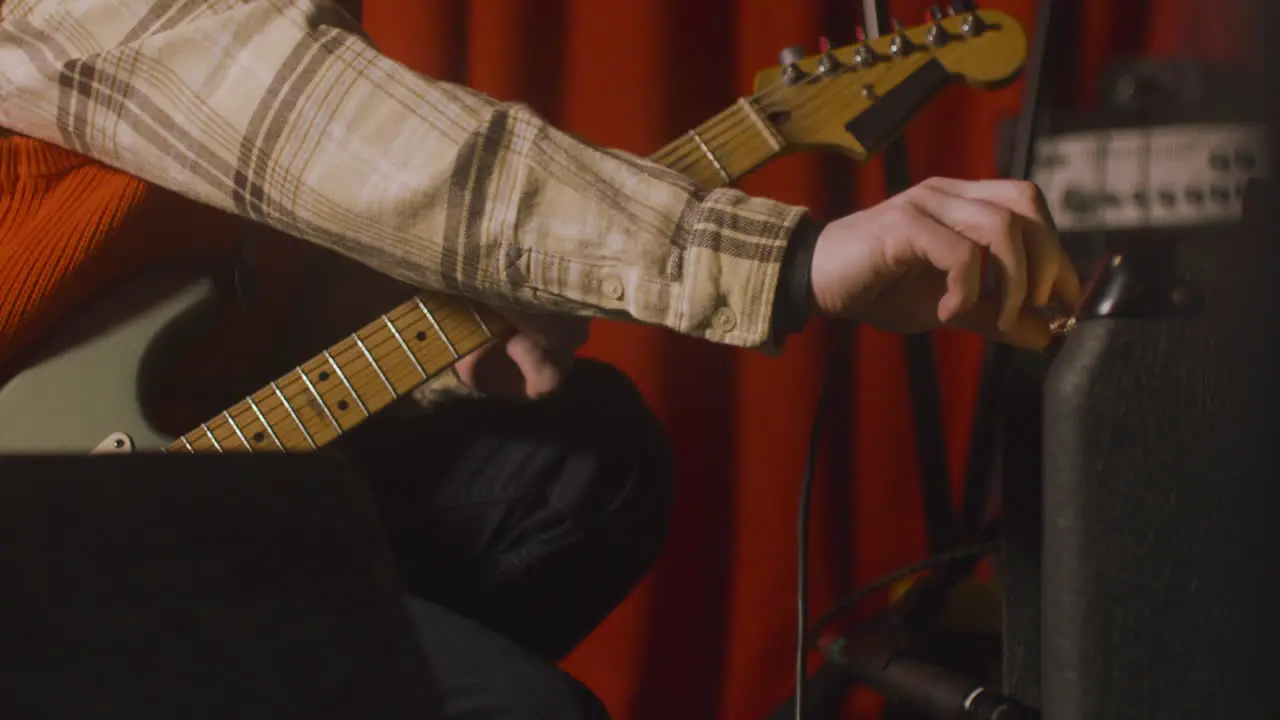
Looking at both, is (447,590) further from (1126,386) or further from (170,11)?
(1126,386)

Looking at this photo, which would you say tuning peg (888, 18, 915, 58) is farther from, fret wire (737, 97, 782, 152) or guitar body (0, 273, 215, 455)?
guitar body (0, 273, 215, 455)

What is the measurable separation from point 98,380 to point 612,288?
1.26ft

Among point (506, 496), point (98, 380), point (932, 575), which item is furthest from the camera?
point (932, 575)

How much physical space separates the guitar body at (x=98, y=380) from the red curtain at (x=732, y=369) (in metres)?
0.51

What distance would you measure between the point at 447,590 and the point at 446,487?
0.27 ft

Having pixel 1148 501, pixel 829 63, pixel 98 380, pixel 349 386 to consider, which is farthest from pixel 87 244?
pixel 1148 501

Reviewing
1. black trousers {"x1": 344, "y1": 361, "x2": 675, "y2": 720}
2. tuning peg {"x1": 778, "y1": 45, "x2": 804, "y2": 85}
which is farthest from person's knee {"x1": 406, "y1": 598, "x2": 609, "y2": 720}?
tuning peg {"x1": 778, "y1": 45, "x2": 804, "y2": 85}

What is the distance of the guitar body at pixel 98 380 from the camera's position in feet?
2.18

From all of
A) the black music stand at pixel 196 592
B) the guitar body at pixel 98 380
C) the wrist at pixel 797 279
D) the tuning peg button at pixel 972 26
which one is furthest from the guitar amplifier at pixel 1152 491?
the guitar body at pixel 98 380

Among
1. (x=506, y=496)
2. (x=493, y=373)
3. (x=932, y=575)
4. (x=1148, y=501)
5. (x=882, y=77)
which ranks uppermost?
(x=882, y=77)

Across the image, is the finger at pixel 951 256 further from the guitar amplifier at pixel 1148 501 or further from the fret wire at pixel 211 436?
the fret wire at pixel 211 436

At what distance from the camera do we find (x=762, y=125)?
28.6 inches

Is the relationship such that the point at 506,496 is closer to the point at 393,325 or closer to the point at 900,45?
the point at 393,325

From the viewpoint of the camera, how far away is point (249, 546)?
0.34m
